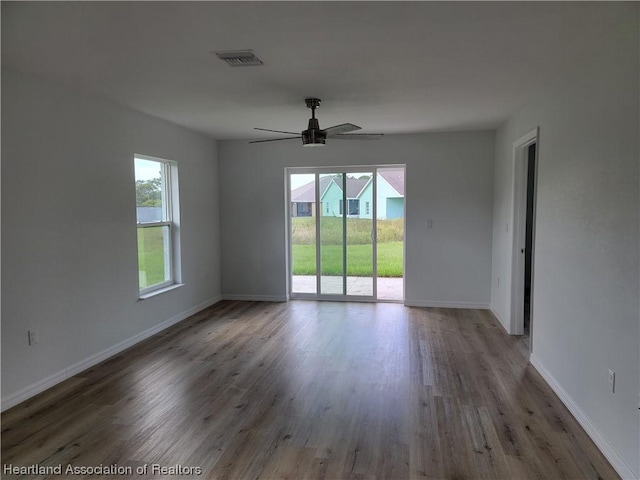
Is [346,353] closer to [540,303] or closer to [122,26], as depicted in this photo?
[540,303]

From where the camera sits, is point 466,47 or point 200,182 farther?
point 200,182

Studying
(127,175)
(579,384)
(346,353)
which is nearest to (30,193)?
(127,175)

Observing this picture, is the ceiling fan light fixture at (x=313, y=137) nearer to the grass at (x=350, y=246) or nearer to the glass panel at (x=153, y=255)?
the glass panel at (x=153, y=255)

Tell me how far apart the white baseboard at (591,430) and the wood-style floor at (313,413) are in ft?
0.15

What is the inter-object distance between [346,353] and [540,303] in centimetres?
175

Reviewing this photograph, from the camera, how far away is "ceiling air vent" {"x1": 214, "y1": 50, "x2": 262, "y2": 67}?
2594 millimetres

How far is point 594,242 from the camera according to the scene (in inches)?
96.7

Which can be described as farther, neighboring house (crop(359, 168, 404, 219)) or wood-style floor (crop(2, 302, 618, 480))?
neighboring house (crop(359, 168, 404, 219))

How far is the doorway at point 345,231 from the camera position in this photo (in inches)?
234

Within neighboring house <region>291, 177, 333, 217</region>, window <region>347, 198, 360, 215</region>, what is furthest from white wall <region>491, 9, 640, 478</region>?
neighboring house <region>291, 177, 333, 217</region>

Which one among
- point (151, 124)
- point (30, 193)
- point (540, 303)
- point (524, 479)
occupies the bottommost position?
point (524, 479)

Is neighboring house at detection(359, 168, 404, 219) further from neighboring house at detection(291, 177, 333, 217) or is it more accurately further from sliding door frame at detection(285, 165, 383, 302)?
neighboring house at detection(291, 177, 333, 217)

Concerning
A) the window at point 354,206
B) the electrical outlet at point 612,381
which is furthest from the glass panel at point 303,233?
the electrical outlet at point 612,381

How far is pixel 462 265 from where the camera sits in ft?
18.4
